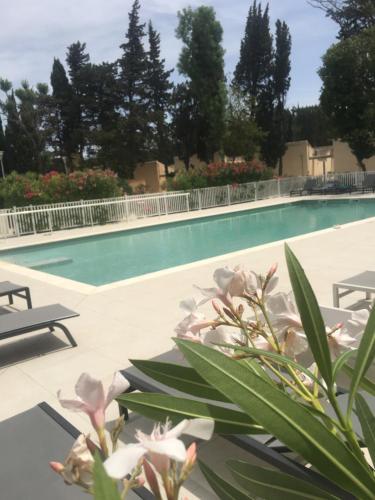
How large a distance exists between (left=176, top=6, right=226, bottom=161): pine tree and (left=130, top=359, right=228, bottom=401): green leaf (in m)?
25.1

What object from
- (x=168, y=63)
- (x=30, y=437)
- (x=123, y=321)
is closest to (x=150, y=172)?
(x=168, y=63)

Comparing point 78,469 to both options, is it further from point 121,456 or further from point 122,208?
point 122,208

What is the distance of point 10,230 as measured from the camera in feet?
44.6

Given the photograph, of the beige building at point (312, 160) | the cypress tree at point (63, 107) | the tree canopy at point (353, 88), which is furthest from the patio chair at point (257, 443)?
the cypress tree at point (63, 107)

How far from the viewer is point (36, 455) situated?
189cm

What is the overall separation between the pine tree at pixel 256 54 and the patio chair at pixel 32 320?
2441cm

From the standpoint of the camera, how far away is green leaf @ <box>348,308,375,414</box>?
27.0 inches

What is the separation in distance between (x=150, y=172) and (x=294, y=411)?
3110 centimetres

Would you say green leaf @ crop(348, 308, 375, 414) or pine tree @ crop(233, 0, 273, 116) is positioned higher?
pine tree @ crop(233, 0, 273, 116)

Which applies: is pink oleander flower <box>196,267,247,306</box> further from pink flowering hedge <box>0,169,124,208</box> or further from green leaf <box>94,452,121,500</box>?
pink flowering hedge <box>0,169,124,208</box>

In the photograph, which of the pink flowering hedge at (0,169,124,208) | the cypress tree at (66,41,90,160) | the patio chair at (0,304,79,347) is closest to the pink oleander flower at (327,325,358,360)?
the patio chair at (0,304,79,347)

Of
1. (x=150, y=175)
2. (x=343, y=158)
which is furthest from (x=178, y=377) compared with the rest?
(x=150, y=175)

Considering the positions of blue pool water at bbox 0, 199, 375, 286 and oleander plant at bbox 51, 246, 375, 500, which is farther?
blue pool water at bbox 0, 199, 375, 286

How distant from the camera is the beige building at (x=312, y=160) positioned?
86.4ft
